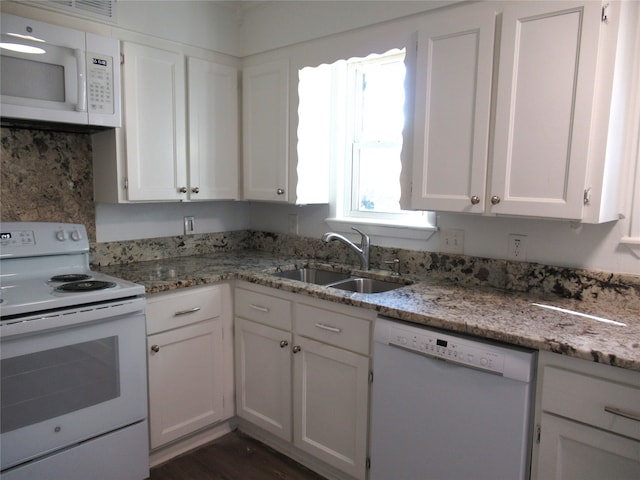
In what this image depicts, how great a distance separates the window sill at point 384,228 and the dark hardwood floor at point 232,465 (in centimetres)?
128

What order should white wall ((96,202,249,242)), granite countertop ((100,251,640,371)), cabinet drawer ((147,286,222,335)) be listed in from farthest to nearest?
white wall ((96,202,249,242)) < cabinet drawer ((147,286,222,335)) < granite countertop ((100,251,640,371))

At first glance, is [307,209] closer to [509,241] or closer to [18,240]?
[509,241]

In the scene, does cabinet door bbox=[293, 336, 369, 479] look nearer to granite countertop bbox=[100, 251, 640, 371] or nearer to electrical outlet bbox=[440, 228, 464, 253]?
granite countertop bbox=[100, 251, 640, 371]

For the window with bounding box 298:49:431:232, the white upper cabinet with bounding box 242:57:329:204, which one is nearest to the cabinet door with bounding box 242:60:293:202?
the white upper cabinet with bounding box 242:57:329:204

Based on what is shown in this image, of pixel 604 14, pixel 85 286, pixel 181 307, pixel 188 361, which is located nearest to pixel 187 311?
pixel 181 307

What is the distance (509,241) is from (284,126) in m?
1.39

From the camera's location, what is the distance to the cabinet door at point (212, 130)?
8.59 ft

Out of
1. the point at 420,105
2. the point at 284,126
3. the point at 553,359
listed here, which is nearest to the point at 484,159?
the point at 420,105

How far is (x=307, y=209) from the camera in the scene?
115 inches

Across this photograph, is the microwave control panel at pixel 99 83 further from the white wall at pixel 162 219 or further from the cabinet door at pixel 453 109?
the cabinet door at pixel 453 109

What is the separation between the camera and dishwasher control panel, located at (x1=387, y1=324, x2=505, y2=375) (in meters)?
1.47

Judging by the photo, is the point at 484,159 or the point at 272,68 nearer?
the point at 484,159

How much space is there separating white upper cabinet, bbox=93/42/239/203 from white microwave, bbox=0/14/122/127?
7.4 inches

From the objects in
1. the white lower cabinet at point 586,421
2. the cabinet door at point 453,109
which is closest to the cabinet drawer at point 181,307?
the cabinet door at point 453,109
